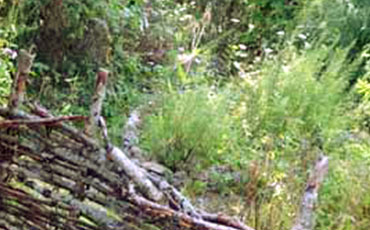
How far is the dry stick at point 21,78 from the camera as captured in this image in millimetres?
1367

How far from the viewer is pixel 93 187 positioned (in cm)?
134

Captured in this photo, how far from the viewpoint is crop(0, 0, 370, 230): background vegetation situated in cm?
271

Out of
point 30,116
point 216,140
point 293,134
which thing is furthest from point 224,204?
point 30,116

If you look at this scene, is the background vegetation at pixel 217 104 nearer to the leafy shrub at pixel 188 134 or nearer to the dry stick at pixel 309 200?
the leafy shrub at pixel 188 134

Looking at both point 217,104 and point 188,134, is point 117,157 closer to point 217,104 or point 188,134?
point 188,134

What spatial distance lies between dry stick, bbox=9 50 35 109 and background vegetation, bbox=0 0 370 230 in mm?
1144

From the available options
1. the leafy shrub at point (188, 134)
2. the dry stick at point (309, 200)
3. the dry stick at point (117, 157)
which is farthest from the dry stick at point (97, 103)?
the leafy shrub at point (188, 134)

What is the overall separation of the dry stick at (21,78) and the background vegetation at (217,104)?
1.14 meters

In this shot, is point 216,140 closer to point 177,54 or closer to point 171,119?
point 171,119

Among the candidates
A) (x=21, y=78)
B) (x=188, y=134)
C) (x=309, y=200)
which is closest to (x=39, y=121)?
(x=21, y=78)

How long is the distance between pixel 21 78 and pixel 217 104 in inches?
81.3

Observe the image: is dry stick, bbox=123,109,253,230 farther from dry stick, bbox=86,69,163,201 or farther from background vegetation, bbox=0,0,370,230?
background vegetation, bbox=0,0,370,230

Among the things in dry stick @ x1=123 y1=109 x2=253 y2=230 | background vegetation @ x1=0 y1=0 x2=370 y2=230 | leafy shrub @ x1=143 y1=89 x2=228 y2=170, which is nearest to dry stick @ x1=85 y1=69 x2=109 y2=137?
dry stick @ x1=123 y1=109 x2=253 y2=230

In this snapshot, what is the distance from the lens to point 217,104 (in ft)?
11.0
